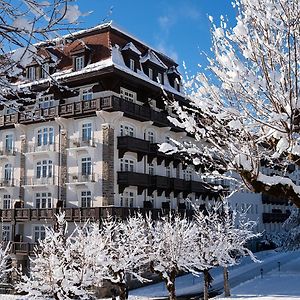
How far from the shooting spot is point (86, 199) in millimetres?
34594

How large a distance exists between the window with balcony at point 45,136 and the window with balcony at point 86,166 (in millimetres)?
3747

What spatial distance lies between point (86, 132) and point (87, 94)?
295 centimetres

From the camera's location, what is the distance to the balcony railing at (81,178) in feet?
112

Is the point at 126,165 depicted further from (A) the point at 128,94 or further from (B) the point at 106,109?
(A) the point at 128,94

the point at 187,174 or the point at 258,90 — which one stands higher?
the point at 187,174

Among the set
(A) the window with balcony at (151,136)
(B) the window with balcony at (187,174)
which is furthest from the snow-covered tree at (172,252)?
(B) the window with balcony at (187,174)

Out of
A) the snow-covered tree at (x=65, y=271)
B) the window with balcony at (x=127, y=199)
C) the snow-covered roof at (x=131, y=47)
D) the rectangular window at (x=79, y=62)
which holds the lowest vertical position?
the snow-covered tree at (x=65, y=271)

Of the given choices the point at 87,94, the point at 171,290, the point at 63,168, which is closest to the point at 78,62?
the point at 87,94

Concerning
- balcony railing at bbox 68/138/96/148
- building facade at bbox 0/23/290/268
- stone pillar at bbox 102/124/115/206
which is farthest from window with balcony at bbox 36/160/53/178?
stone pillar at bbox 102/124/115/206

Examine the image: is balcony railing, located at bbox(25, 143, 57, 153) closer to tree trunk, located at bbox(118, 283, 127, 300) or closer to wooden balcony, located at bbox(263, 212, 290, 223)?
tree trunk, located at bbox(118, 283, 127, 300)

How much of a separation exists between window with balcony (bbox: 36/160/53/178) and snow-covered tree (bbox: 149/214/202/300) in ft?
39.0

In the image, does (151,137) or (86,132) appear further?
(151,137)

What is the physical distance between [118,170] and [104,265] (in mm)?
11460

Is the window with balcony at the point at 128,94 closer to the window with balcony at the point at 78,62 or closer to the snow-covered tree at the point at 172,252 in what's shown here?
the window with balcony at the point at 78,62
